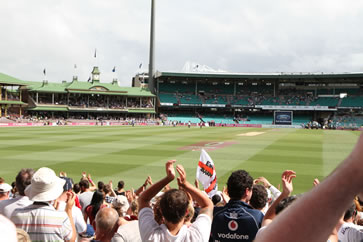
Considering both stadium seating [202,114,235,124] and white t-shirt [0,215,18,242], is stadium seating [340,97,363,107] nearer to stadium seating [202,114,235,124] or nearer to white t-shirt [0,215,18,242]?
stadium seating [202,114,235,124]

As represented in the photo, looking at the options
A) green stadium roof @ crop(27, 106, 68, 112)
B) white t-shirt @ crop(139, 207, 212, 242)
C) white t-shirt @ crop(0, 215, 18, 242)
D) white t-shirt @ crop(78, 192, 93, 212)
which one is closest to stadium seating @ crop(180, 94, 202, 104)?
green stadium roof @ crop(27, 106, 68, 112)

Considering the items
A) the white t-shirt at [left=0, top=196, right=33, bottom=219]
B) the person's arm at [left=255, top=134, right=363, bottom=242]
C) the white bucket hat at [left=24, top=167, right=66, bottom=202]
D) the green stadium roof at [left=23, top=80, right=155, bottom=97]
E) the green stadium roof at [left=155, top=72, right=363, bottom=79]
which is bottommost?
the white t-shirt at [left=0, top=196, right=33, bottom=219]

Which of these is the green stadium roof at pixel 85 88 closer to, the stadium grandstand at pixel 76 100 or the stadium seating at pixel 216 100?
the stadium grandstand at pixel 76 100

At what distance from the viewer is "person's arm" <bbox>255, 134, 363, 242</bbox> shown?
0.89 metres

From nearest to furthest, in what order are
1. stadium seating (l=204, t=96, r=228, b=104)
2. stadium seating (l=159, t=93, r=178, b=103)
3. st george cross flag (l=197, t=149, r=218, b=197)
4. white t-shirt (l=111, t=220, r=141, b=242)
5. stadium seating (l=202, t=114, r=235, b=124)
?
white t-shirt (l=111, t=220, r=141, b=242)
st george cross flag (l=197, t=149, r=218, b=197)
stadium seating (l=202, t=114, r=235, b=124)
stadium seating (l=204, t=96, r=228, b=104)
stadium seating (l=159, t=93, r=178, b=103)

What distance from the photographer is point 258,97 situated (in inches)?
3511

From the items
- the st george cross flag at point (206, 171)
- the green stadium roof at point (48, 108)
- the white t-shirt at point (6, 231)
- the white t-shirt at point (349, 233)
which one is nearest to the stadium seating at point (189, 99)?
the green stadium roof at point (48, 108)

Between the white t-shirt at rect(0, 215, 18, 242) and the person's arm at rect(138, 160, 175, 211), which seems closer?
the white t-shirt at rect(0, 215, 18, 242)

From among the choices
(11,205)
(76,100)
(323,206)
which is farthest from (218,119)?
(323,206)

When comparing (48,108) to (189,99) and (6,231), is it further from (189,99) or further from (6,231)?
(6,231)

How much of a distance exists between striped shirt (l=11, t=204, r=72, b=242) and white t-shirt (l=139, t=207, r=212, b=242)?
1128 millimetres

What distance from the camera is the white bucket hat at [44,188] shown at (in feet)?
12.6

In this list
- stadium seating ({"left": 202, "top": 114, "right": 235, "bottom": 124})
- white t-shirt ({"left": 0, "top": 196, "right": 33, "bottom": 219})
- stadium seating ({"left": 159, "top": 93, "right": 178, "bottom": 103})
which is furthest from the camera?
stadium seating ({"left": 159, "top": 93, "right": 178, "bottom": 103})

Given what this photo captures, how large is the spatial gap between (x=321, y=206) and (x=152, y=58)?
92085mm
